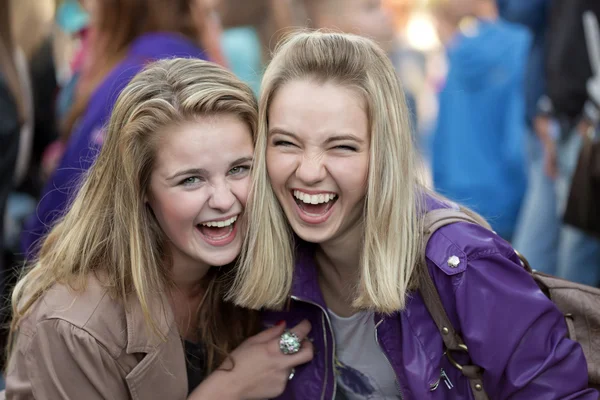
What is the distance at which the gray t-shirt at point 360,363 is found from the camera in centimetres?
288

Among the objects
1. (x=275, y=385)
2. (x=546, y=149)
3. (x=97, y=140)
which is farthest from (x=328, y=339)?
(x=546, y=149)

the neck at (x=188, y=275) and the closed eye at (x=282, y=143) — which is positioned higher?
the closed eye at (x=282, y=143)

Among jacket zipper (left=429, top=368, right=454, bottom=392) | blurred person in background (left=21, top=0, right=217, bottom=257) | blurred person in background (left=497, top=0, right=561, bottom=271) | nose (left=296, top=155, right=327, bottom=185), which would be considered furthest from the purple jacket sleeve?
blurred person in background (left=497, top=0, right=561, bottom=271)

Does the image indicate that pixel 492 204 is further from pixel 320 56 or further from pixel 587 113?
pixel 320 56

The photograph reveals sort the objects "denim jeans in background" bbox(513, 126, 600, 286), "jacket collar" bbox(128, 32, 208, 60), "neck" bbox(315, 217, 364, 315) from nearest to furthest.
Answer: "neck" bbox(315, 217, 364, 315) < "jacket collar" bbox(128, 32, 208, 60) < "denim jeans in background" bbox(513, 126, 600, 286)

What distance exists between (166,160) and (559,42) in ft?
8.49

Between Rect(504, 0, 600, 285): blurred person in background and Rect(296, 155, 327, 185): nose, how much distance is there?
2010 mm

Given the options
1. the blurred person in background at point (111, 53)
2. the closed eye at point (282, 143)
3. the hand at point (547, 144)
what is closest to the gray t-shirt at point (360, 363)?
the closed eye at point (282, 143)

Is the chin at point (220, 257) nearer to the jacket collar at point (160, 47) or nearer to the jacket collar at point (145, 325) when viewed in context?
the jacket collar at point (145, 325)

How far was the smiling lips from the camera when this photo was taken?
2.69 m

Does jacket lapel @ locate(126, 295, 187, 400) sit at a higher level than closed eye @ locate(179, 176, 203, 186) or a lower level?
lower

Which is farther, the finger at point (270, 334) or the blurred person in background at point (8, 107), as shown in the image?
the blurred person in background at point (8, 107)

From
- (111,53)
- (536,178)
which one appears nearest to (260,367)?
(111,53)

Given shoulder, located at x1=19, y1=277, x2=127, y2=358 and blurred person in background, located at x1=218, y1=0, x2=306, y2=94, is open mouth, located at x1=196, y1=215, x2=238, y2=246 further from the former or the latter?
blurred person in background, located at x1=218, y1=0, x2=306, y2=94
